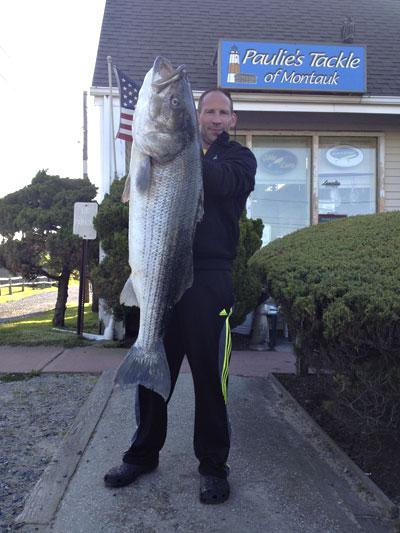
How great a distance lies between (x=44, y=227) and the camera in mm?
7453

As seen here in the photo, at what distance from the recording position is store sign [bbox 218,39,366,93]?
24.6ft

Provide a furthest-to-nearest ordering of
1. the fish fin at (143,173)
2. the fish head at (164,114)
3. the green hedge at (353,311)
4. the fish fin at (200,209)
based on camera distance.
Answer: the green hedge at (353,311)
the fish fin at (200,209)
the fish fin at (143,173)
the fish head at (164,114)

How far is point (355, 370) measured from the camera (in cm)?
275

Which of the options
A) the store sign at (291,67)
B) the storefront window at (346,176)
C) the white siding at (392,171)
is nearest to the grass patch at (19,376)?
the store sign at (291,67)

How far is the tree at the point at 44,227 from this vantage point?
292 inches

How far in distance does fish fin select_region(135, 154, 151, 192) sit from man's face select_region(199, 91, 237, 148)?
637 mm

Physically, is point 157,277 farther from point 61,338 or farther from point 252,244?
point 61,338

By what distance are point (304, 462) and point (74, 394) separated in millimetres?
2266

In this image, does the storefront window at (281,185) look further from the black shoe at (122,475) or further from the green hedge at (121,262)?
the black shoe at (122,475)

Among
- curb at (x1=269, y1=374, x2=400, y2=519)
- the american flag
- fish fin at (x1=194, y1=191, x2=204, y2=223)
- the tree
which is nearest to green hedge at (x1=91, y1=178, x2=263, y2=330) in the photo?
the american flag

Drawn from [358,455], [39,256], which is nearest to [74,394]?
[358,455]

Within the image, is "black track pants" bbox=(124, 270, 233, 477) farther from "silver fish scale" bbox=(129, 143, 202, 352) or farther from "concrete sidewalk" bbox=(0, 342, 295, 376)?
"concrete sidewalk" bbox=(0, 342, 295, 376)

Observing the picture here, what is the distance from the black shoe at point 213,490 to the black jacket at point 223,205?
3.70 ft

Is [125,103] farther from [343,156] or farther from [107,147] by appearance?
[343,156]
